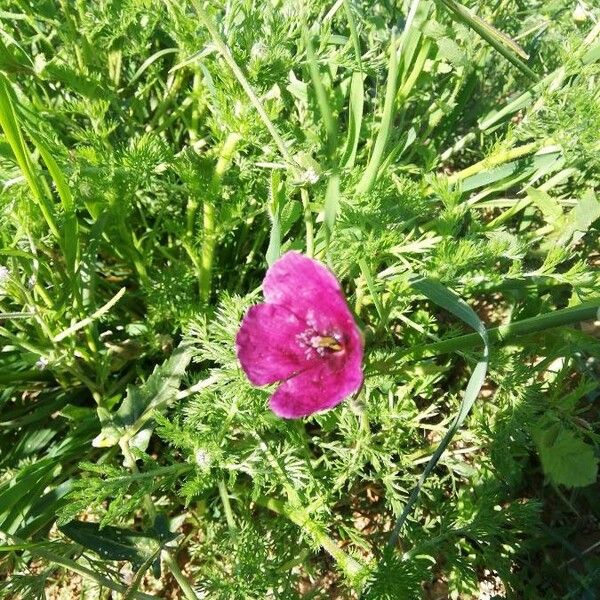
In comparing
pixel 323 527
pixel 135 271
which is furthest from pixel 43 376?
pixel 323 527

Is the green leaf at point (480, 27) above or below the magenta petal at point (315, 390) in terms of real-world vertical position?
above

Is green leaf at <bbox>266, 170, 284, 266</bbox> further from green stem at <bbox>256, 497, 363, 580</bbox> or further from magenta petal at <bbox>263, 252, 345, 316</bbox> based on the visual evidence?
green stem at <bbox>256, 497, 363, 580</bbox>

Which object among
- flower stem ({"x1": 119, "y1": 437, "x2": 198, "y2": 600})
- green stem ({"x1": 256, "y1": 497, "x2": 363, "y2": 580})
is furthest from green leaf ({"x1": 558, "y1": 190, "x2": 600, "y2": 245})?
flower stem ({"x1": 119, "y1": 437, "x2": 198, "y2": 600})

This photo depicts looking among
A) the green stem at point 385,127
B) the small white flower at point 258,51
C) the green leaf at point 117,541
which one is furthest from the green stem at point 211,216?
the green leaf at point 117,541

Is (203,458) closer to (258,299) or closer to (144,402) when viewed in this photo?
(144,402)

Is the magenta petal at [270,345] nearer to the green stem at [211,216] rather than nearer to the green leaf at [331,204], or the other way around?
the green leaf at [331,204]

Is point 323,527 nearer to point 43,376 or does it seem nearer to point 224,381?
point 224,381

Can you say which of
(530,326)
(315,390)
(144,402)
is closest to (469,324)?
(530,326)
